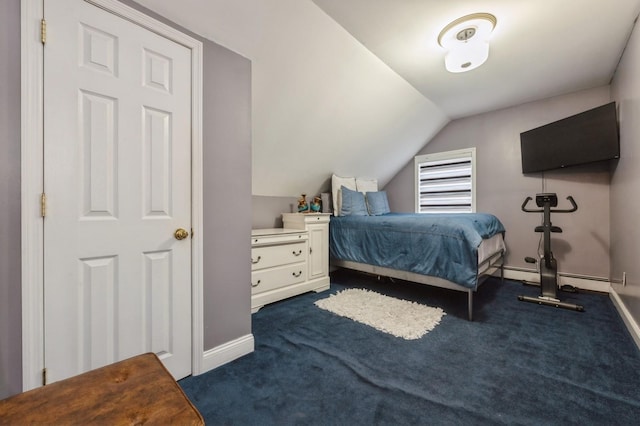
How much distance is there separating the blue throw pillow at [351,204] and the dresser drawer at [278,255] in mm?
836

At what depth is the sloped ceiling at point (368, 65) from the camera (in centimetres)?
190

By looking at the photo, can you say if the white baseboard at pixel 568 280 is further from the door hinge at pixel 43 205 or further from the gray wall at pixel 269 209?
the door hinge at pixel 43 205

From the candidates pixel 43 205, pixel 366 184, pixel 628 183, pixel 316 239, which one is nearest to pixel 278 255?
pixel 316 239

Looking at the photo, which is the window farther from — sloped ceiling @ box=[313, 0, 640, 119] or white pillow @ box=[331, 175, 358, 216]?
white pillow @ box=[331, 175, 358, 216]

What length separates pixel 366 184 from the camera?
4.28m

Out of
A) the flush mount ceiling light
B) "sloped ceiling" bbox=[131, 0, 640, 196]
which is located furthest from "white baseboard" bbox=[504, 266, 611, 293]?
the flush mount ceiling light

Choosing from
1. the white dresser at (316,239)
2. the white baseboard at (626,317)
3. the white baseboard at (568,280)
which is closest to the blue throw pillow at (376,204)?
the white dresser at (316,239)

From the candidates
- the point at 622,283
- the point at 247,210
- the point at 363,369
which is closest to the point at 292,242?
the point at 247,210

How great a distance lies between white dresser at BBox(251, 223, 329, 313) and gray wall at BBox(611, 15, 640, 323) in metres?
2.77

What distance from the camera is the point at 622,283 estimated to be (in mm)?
2430

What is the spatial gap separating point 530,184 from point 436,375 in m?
3.21

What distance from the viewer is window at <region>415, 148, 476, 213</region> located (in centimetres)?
409

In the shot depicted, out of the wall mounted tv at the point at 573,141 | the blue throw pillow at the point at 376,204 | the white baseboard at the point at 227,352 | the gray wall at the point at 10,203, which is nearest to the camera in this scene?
the gray wall at the point at 10,203

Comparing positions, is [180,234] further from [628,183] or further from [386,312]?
[628,183]
